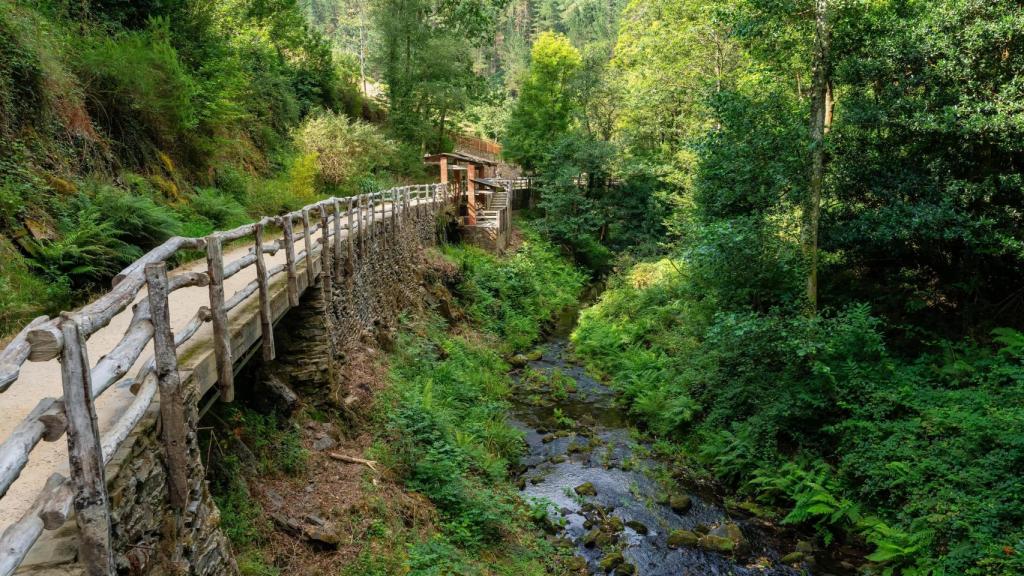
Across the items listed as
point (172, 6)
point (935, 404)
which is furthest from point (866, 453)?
point (172, 6)

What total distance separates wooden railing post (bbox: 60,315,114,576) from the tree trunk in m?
11.6

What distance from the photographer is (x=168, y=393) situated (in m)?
4.01

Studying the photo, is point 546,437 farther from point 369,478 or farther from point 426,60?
point 426,60

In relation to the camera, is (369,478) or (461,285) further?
(461,285)

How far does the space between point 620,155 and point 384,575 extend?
27313 mm

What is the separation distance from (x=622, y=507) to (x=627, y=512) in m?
0.17

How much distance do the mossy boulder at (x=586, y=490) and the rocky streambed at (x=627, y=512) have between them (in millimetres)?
18

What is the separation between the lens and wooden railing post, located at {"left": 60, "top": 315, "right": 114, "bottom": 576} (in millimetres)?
2791

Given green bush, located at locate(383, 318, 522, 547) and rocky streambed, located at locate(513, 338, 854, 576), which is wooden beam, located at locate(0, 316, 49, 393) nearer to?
green bush, located at locate(383, 318, 522, 547)

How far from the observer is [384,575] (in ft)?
20.5

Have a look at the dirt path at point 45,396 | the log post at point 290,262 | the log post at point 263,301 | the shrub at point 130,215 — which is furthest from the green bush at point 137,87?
the log post at point 263,301

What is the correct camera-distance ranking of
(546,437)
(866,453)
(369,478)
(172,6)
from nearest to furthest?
(369,478) → (866,453) → (546,437) → (172,6)

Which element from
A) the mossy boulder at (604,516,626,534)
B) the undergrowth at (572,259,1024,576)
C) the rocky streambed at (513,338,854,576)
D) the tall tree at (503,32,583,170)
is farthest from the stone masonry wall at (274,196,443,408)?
the tall tree at (503,32,583,170)

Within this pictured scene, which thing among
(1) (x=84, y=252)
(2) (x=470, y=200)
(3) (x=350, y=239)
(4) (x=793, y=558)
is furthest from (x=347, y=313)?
(2) (x=470, y=200)
